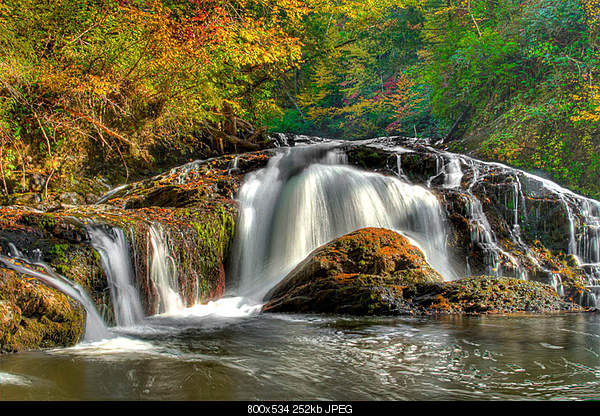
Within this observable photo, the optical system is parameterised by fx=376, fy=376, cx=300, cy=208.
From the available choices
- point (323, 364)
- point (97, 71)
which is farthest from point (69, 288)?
point (97, 71)

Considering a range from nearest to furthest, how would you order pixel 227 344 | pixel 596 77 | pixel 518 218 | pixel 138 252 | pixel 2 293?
1. pixel 2 293
2. pixel 227 344
3. pixel 138 252
4. pixel 518 218
5. pixel 596 77

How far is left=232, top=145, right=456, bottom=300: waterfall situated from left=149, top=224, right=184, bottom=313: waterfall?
4.91ft

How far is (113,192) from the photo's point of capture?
9.98 metres

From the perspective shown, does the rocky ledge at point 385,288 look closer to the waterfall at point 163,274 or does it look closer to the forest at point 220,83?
the waterfall at point 163,274

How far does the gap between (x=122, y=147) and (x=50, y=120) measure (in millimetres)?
3985

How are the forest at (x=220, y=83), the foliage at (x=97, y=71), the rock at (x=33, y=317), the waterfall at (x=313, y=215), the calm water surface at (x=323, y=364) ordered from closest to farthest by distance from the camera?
1. the calm water surface at (x=323, y=364)
2. the rock at (x=33, y=317)
3. the foliage at (x=97, y=71)
4. the forest at (x=220, y=83)
5. the waterfall at (x=313, y=215)

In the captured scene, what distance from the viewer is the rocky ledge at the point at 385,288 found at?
5.80 meters

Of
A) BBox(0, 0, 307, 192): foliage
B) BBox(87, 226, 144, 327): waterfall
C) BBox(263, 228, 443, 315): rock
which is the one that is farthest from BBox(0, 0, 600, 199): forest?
BBox(263, 228, 443, 315): rock

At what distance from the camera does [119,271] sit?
17.7 feet

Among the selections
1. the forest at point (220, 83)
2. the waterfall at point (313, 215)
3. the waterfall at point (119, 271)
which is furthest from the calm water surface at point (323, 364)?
the forest at point (220, 83)

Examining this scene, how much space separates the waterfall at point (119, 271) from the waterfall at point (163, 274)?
498 millimetres

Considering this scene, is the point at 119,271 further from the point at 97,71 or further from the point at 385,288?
the point at 97,71

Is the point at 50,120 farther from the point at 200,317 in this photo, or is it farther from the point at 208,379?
the point at 208,379
